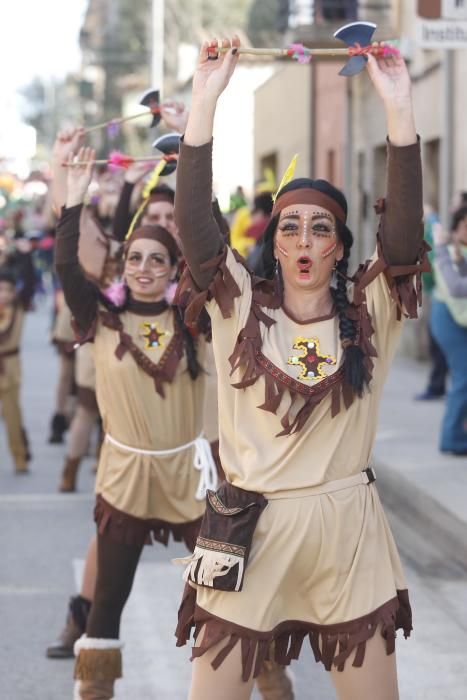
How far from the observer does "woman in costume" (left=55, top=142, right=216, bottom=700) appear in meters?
5.26

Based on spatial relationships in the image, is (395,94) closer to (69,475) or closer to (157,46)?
(69,475)

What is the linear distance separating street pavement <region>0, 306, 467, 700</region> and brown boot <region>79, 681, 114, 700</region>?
1.36ft

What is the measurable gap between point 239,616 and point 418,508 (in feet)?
18.1

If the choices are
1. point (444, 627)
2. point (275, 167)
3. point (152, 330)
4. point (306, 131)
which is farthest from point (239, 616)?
point (275, 167)

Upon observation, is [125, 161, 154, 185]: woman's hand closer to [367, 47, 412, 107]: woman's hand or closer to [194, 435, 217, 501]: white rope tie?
[194, 435, 217, 501]: white rope tie

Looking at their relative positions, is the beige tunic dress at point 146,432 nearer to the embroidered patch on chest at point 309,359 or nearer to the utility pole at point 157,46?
the embroidered patch on chest at point 309,359

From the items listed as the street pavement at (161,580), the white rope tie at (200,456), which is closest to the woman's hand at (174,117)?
the white rope tie at (200,456)

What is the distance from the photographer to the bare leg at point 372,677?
360cm

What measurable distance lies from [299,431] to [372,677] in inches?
24.3

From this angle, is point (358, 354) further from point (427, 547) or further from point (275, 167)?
point (275, 167)

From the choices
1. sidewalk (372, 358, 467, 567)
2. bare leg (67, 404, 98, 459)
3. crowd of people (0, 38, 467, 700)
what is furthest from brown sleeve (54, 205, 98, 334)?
bare leg (67, 404, 98, 459)

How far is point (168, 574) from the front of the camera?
747 centimetres

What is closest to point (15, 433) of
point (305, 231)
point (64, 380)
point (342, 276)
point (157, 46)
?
point (64, 380)

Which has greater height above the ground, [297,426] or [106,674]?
[297,426]
